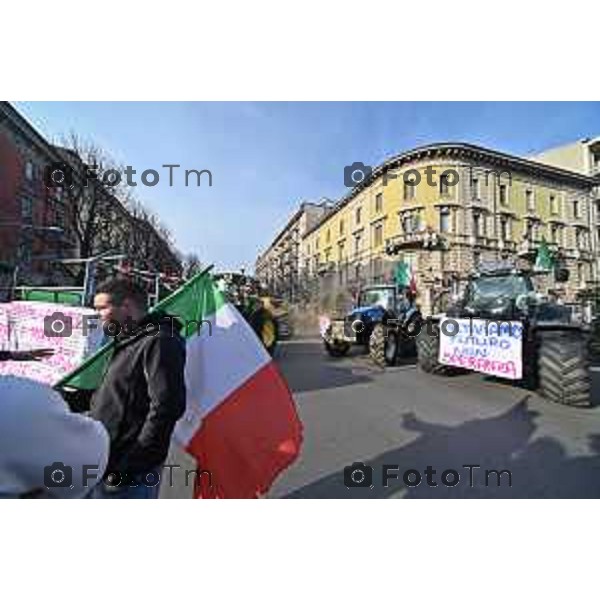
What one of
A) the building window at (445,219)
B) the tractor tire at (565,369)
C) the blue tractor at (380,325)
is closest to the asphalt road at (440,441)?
the tractor tire at (565,369)

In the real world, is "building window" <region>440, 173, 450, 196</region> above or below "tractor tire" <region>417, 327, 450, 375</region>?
above

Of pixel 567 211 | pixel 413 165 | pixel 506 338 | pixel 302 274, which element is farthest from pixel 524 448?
pixel 302 274

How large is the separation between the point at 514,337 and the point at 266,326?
4.17 m

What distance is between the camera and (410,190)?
535 centimetres

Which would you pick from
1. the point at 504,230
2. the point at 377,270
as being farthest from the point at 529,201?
the point at 377,270

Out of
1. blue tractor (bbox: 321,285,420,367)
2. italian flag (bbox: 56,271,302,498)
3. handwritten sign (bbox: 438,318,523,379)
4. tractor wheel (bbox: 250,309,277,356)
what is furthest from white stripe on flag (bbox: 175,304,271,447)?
blue tractor (bbox: 321,285,420,367)

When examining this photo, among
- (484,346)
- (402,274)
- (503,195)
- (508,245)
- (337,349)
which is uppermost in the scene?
(503,195)

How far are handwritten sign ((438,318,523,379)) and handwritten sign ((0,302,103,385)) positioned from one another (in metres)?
4.47

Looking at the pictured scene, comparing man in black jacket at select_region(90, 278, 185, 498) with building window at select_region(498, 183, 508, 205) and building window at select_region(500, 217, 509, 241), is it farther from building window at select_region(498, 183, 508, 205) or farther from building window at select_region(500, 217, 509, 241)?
building window at select_region(500, 217, 509, 241)

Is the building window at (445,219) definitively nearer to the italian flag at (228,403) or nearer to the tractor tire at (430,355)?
the tractor tire at (430,355)

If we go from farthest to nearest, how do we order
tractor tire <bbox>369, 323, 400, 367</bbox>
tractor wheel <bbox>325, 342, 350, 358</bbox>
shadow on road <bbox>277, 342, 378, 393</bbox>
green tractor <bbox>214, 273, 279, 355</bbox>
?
tractor wheel <bbox>325, 342, 350, 358</bbox>, tractor tire <bbox>369, 323, 400, 367</bbox>, green tractor <bbox>214, 273, 279, 355</bbox>, shadow on road <bbox>277, 342, 378, 393</bbox>

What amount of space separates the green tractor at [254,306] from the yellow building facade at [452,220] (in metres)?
1.06

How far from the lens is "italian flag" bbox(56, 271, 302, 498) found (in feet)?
7.91

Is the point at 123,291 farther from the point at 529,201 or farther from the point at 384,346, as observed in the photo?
the point at 384,346
